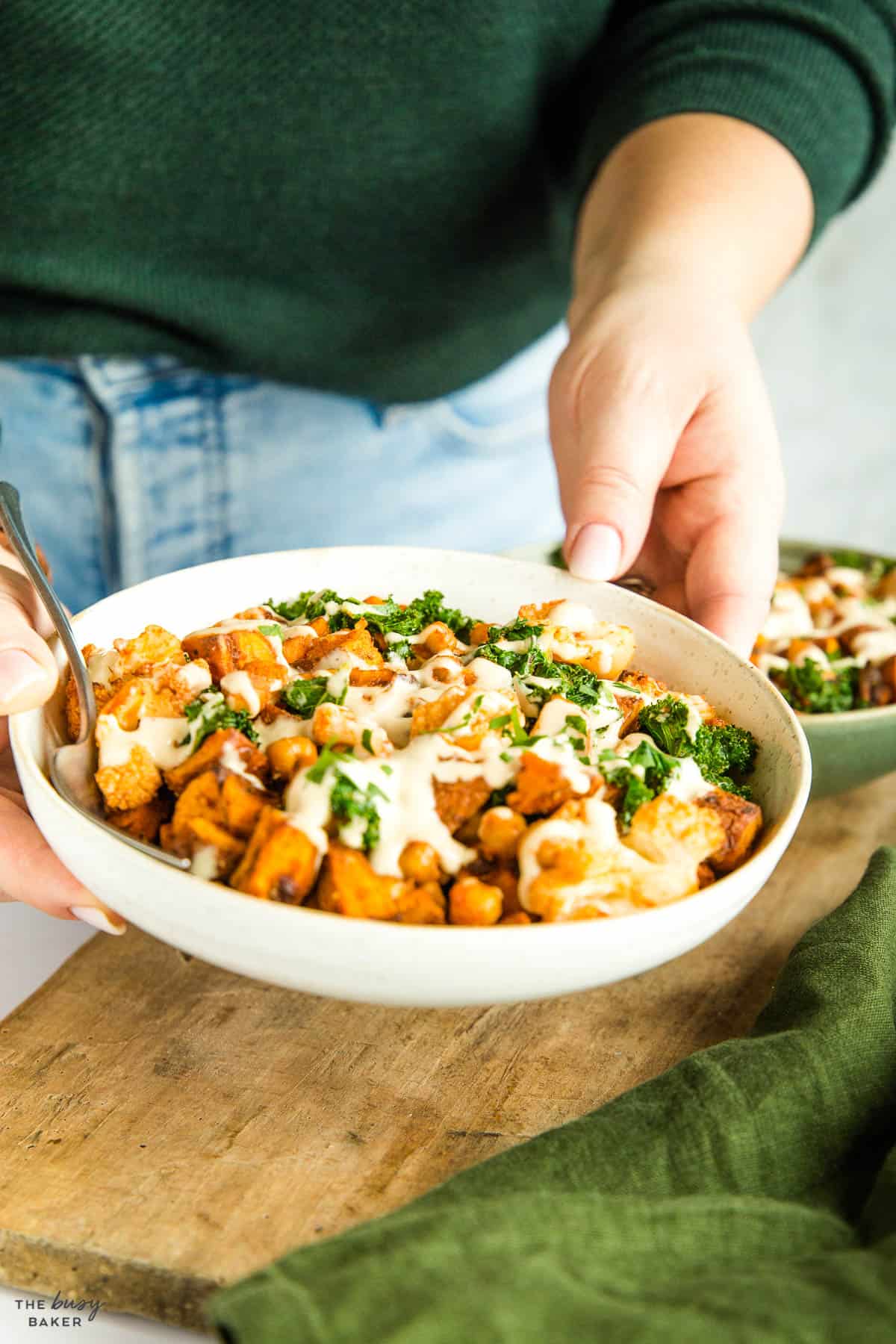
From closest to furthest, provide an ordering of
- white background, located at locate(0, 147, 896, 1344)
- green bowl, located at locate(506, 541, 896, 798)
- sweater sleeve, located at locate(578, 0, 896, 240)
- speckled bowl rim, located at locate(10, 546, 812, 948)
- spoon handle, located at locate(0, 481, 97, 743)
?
speckled bowl rim, located at locate(10, 546, 812, 948), spoon handle, located at locate(0, 481, 97, 743), green bowl, located at locate(506, 541, 896, 798), sweater sleeve, located at locate(578, 0, 896, 240), white background, located at locate(0, 147, 896, 1344)

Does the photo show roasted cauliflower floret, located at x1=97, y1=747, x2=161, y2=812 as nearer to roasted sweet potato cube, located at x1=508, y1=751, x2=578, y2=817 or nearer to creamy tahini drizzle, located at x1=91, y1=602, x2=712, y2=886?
creamy tahini drizzle, located at x1=91, y1=602, x2=712, y2=886

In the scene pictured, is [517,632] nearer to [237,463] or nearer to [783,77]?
[237,463]

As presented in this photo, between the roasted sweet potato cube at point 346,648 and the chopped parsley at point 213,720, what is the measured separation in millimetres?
174

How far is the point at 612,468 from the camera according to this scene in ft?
6.07

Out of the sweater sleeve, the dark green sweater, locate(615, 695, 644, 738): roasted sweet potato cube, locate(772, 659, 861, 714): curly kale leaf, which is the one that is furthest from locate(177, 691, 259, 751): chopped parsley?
the sweater sleeve

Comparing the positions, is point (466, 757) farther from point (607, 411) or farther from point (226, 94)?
point (226, 94)

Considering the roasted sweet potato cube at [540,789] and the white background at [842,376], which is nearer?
the roasted sweet potato cube at [540,789]

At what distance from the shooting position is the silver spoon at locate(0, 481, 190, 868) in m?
1.29

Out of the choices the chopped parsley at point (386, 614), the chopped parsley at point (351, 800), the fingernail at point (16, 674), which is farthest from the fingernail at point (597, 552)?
the fingernail at point (16, 674)

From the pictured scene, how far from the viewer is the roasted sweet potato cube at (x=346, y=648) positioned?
155 cm

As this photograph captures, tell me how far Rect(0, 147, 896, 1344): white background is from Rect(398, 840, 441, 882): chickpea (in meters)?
4.73

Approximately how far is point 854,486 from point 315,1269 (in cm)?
546

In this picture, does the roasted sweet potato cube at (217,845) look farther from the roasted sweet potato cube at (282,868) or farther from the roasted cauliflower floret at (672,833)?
the roasted cauliflower floret at (672,833)

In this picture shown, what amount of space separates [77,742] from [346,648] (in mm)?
350
